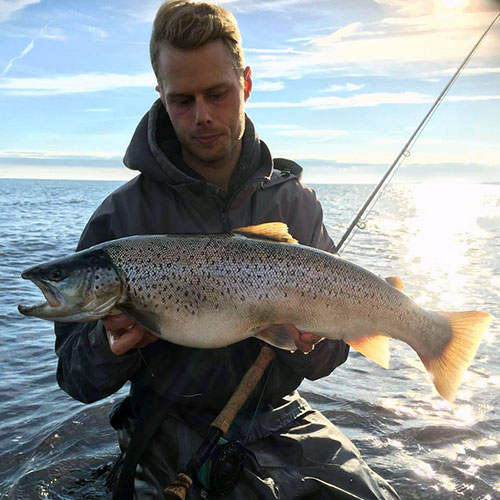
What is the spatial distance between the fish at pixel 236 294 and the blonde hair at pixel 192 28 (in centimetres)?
116

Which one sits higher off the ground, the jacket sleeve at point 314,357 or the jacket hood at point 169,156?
the jacket hood at point 169,156

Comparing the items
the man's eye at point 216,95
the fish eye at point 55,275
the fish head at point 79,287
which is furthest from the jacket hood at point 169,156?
the fish eye at point 55,275

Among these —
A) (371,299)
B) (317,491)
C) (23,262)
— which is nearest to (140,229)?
(371,299)

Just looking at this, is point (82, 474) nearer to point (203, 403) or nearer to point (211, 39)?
point (203, 403)

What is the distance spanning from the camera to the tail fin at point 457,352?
10.4ft

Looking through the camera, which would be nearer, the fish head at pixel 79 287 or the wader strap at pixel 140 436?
the fish head at pixel 79 287

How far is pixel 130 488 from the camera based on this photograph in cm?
304

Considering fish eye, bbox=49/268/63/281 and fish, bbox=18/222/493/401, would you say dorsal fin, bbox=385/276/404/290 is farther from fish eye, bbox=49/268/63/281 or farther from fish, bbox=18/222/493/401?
fish eye, bbox=49/268/63/281

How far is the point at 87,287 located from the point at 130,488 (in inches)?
45.3

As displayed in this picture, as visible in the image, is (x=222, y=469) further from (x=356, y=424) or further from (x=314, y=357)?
(x=356, y=424)

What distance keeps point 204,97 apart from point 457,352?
2.12m

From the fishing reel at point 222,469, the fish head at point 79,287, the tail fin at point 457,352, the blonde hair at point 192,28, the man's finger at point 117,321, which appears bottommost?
the fishing reel at point 222,469

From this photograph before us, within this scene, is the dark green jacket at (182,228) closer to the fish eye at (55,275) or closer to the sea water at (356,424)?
the fish eye at (55,275)

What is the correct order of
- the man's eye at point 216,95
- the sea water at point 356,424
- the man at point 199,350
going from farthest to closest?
the sea water at point 356,424
the man's eye at point 216,95
the man at point 199,350
